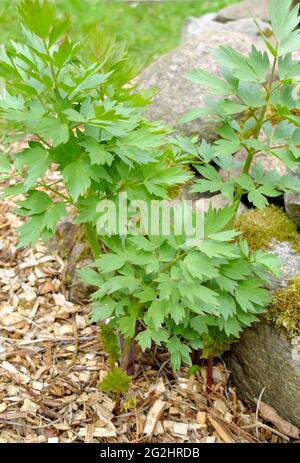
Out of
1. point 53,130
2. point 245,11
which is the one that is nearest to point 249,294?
point 53,130

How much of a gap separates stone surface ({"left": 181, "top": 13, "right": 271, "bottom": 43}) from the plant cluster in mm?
2952

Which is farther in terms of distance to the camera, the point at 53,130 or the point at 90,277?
the point at 90,277

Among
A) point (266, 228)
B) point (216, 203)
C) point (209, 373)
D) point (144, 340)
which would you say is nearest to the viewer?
point (144, 340)

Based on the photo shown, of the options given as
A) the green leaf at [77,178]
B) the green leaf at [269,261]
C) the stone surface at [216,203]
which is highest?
the green leaf at [77,178]

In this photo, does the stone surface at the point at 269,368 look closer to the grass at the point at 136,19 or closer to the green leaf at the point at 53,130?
the green leaf at the point at 53,130

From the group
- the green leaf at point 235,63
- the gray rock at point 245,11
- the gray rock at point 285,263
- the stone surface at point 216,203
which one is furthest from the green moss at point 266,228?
the gray rock at point 245,11

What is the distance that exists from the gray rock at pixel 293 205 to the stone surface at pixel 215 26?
8.13 ft

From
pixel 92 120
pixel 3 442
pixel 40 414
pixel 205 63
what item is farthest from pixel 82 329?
pixel 205 63

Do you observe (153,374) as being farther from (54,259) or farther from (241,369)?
(54,259)

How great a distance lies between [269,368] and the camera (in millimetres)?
2264

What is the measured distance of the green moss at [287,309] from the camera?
2184 millimetres

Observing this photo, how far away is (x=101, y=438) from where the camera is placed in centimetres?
217

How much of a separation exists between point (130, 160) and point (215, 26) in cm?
345

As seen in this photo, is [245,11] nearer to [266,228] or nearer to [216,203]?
[216,203]
